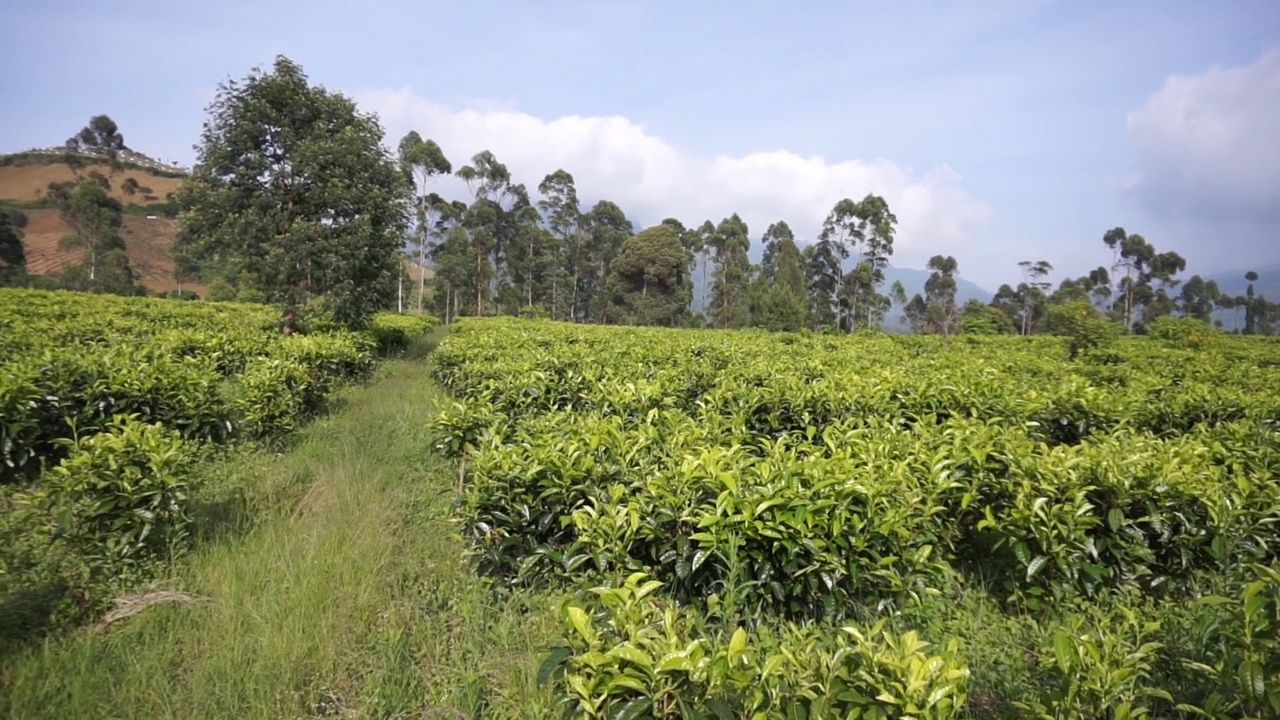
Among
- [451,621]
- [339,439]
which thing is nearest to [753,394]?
[451,621]

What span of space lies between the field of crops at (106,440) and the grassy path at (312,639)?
41 cm

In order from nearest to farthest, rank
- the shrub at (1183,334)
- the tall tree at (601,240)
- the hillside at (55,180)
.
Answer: the shrub at (1183,334)
the tall tree at (601,240)
the hillside at (55,180)

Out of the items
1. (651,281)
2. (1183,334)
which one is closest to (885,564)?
(1183,334)

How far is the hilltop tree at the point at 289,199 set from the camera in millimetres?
12188

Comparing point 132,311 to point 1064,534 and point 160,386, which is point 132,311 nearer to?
point 160,386

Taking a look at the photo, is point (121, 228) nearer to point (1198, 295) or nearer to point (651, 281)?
point (651, 281)

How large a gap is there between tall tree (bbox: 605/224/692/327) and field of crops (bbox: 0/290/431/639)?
39.8 m

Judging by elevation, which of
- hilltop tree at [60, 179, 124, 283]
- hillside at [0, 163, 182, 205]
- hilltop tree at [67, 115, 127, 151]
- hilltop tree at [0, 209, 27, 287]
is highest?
hilltop tree at [67, 115, 127, 151]

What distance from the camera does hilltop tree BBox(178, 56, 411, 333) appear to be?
480 inches

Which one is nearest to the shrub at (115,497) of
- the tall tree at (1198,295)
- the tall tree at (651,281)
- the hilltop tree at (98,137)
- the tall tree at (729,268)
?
the tall tree at (651,281)

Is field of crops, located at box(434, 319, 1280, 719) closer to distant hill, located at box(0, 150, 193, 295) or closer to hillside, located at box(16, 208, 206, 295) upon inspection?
distant hill, located at box(0, 150, 193, 295)

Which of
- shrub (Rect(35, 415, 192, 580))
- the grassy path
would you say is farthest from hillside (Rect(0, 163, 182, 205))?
the grassy path

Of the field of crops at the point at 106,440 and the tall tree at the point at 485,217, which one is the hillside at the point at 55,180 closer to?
the tall tree at the point at 485,217

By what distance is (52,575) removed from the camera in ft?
10.1
